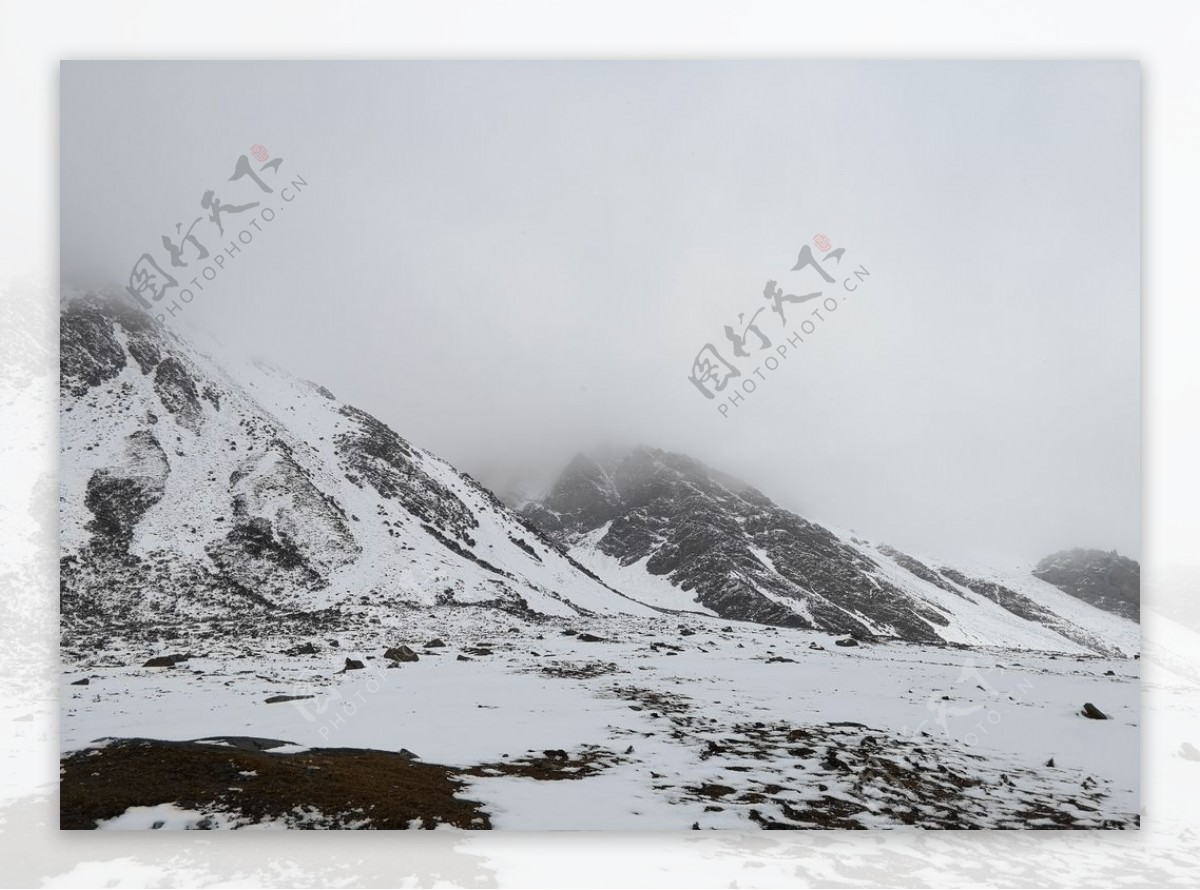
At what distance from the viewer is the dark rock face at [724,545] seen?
739 inches

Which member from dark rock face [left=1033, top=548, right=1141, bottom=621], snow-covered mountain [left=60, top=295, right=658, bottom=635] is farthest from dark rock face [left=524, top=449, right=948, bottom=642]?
snow-covered mountain [left=60, top=295, right=658, bottom=635]

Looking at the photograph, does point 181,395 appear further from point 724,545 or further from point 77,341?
point 724,545

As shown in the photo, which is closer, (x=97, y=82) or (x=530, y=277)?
(x=97, y=82)

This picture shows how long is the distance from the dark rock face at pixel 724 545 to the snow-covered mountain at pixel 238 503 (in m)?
5.01

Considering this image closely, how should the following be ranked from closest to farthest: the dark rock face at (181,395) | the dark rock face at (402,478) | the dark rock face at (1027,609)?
the dark rock face at (1027,609) → the dark rock face at (181,395) → the dark rock face at (402,478)

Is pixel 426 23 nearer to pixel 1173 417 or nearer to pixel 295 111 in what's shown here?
pixel 295 111

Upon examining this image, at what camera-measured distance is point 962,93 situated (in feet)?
30.9

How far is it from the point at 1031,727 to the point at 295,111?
14396mm

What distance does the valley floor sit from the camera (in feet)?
25.5

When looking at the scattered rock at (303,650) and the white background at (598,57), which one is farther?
the scattered rock at (303,650)

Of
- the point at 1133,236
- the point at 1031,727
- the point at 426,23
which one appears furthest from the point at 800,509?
the point at 426,23

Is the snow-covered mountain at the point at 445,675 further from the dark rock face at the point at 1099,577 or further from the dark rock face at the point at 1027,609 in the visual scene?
the dark rock face at the point at 1099,577

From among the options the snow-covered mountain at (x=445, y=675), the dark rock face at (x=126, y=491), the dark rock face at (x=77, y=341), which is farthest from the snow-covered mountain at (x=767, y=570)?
the dark rock face at (x=77, y=341)

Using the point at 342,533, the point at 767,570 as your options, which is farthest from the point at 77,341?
the point at 767,570
